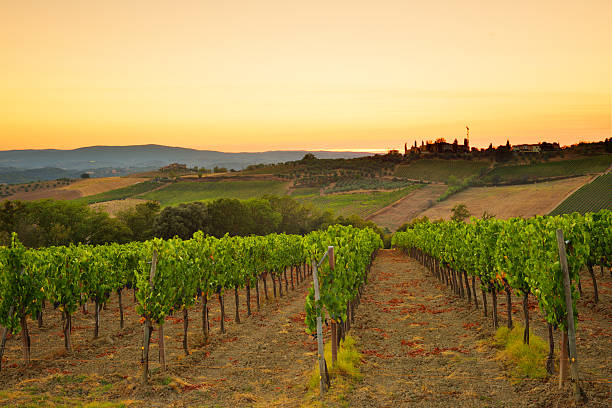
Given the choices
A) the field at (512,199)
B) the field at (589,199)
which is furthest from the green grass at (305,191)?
the field at (589,199)

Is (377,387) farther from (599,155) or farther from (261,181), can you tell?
(599,155)

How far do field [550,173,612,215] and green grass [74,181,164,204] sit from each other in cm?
12948

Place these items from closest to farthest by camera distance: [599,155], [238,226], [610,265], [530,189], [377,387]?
1. [377,387]
2. [610,265]
3. [238,226]
4. [530,189]
5. [599,155]

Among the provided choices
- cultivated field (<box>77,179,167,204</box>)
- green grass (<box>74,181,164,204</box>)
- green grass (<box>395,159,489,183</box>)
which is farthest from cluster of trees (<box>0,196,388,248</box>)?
green grass (<box>395,159,489,183</box>)

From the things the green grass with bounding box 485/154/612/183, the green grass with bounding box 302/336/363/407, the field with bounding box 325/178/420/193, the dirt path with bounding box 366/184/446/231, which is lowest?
the dirt path with bounding box 366/184/446/231

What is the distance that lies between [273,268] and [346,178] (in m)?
139

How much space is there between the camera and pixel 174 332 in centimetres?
1838

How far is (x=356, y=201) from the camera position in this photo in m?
128

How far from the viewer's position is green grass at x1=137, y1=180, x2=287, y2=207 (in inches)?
5502

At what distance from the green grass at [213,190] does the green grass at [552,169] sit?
77.6 m

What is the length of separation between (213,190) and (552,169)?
117 meters

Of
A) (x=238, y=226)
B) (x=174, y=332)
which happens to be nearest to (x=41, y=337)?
(x=174, y=332)

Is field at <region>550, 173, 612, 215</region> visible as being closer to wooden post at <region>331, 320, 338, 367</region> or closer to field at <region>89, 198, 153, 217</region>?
wooden post at <region>331, 320, 338, 367</region>

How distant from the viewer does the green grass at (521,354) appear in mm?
11016
